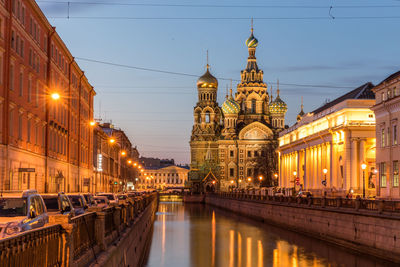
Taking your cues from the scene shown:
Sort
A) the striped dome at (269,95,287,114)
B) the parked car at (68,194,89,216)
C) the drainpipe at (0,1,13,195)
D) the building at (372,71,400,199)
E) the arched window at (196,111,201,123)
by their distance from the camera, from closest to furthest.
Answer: the parked car at (68,194,89,216) < the drainpipe at (0,1,13,195) < the building at (372,71,400,199) < the striped dome at (269,95,287,114) < the arched window at (196,111,201,123)

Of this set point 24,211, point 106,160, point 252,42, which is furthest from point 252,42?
point 24,211

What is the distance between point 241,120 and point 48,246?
177 meters

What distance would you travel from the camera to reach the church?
6875 inches

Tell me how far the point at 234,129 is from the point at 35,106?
140080 millimetres

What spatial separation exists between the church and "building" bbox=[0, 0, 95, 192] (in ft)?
367

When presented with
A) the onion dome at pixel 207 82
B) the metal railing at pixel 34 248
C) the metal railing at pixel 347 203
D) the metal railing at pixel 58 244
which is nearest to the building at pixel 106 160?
the metal railing at pixel 347 203

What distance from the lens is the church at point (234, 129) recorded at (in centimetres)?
17462

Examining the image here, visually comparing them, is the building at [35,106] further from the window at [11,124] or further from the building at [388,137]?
the building at [388,137]

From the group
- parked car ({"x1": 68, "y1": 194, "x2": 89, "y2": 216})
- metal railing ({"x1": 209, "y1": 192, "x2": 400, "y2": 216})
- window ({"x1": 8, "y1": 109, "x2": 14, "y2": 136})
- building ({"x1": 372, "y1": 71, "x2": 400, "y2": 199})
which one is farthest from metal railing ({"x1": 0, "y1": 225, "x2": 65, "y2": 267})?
building ({"x1": 372, "y1": 71, "x2": 400, "y2": 199})

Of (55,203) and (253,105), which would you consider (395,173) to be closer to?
(55,203)

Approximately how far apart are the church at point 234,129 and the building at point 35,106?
112 metres

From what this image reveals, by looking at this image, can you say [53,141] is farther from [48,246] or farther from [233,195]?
[233,195]

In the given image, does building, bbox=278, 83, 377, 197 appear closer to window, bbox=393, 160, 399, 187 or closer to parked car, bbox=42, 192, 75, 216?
window, bbox=393, 160, 399, 187

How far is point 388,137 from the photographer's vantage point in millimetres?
53781
